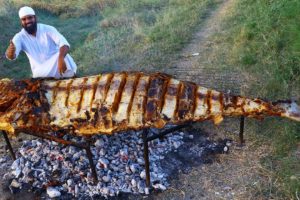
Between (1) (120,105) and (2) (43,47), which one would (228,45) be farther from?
(1) (120,105)

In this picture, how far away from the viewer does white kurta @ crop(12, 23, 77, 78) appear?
586 cm

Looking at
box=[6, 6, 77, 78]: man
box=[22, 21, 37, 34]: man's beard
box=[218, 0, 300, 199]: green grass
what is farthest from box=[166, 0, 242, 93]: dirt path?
box=[22, 21, 37, 34]: man's beard

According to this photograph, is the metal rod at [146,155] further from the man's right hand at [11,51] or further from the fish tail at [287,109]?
the man's right hand at [11,51]

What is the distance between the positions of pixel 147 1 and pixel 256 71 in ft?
22.0

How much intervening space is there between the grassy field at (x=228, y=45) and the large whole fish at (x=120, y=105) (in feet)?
2.39

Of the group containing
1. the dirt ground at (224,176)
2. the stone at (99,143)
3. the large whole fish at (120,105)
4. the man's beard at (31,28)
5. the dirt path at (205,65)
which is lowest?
the dirt ground at (224,176)

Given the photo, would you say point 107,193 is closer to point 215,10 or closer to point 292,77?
point 292,77

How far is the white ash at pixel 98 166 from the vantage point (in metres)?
4.67

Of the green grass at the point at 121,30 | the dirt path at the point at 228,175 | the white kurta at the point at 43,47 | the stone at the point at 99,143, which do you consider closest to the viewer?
the dirt path at the point at 228,175

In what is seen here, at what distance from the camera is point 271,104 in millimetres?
4402

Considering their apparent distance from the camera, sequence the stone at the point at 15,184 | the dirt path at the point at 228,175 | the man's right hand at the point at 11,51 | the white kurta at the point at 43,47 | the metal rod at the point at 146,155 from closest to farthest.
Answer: the metal rod at the point at 146,155, the dirt path at the point at 228,175, the stone at the point at 15,184, the man's right hand at the point at 11,51, the white kurta at the point at 43,47

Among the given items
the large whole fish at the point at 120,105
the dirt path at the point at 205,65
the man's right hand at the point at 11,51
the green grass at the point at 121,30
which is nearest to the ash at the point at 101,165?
the large whole fish at the point at 120,105

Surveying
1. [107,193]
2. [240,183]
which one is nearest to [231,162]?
[240,183]

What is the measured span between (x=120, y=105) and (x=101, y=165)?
872 mm
